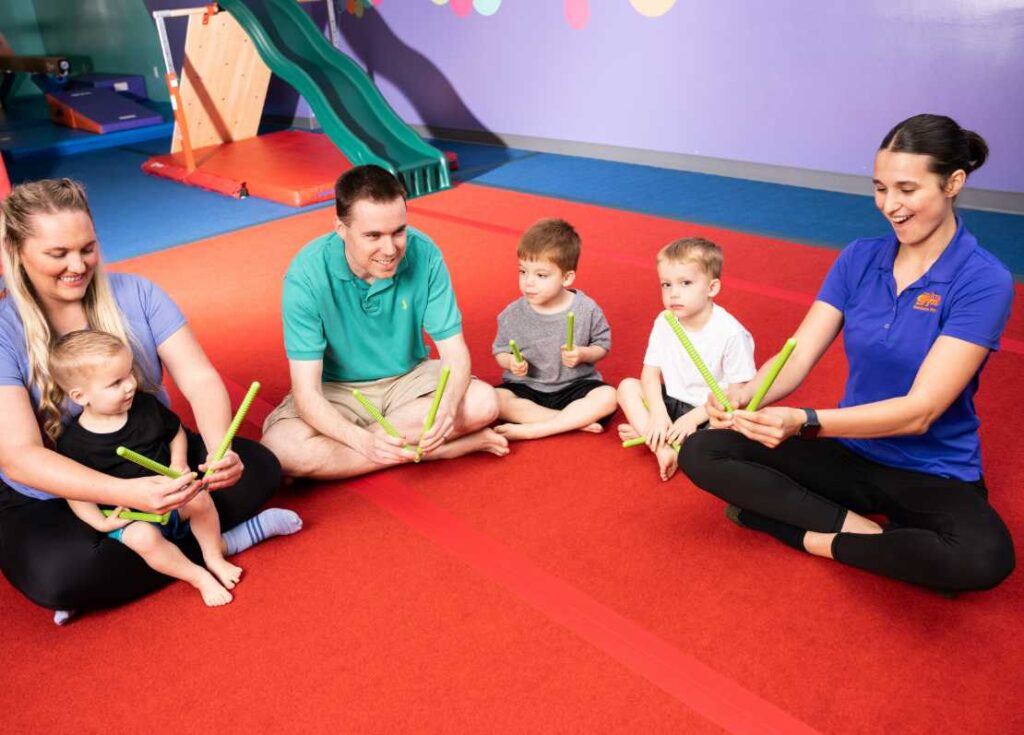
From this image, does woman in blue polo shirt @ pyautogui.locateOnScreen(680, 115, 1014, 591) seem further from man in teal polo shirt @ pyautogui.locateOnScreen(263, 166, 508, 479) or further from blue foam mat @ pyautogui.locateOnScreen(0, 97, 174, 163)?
blue foam mat @ pyautogui.locateOnScreen(0, 97, 174, 163)

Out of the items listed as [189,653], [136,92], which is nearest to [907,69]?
[189,653]

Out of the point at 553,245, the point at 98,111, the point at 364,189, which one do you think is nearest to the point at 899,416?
the point at 553,245

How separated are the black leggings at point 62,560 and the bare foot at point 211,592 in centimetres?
10

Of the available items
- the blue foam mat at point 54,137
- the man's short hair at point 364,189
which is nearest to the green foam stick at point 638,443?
the man's short hair at point 364,189

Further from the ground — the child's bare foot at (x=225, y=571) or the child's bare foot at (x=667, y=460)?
the child's bare foot at (x=667, y=460)

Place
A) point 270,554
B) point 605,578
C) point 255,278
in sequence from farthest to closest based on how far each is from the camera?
point 255,278 < point 270,554 < point 605,578

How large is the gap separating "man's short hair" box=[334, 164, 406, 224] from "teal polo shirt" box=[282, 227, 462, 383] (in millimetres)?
183

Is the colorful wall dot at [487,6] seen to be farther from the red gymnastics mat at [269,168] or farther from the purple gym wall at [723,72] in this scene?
the red gymnastics mat at [269,168]

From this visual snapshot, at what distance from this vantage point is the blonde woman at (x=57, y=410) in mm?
1730

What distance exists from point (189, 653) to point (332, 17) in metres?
5.32

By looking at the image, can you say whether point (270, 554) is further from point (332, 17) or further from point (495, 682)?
point (332, 17)

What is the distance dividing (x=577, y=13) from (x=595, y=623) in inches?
181

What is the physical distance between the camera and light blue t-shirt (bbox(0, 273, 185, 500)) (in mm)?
1809

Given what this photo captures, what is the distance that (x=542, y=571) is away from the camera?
1954 mm
